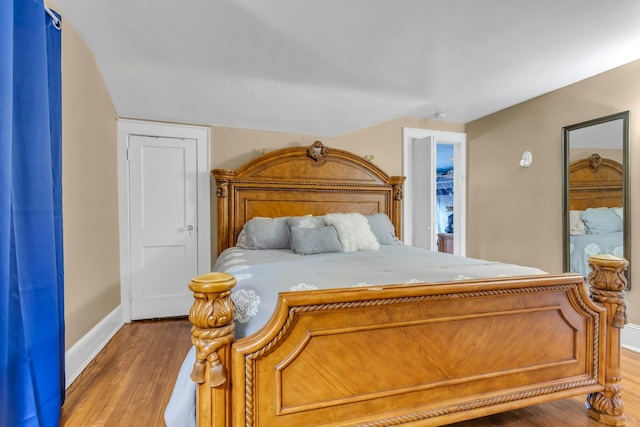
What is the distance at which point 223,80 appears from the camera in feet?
9.00

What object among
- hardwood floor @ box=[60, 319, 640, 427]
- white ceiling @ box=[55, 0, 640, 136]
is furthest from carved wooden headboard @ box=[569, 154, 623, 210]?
hardwood floor @ box=[60, 319, 640, 427]

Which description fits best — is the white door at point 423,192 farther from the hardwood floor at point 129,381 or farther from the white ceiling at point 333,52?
the hardwood floor at point 129,381

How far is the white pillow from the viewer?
2.78 meters

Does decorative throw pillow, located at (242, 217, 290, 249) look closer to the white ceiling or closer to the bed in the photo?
the white ceiling

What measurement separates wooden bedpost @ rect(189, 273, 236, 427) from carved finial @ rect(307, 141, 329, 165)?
2.49 metres

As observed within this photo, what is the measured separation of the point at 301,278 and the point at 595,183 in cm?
288

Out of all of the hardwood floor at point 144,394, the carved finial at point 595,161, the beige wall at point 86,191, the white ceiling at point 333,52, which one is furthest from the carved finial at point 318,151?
the carved finial at point 595,161

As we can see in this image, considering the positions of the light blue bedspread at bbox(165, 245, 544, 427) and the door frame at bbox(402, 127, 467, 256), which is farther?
the door frame at bbox(402, 127, 467, 256)

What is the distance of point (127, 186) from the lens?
3207 mm

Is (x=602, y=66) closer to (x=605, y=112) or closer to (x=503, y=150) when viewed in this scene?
(x=605, y=112)

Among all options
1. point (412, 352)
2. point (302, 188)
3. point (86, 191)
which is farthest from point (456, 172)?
point (86, 191)

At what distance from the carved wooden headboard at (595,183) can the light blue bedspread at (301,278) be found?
1.63 m

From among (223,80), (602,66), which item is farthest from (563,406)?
(223,80)

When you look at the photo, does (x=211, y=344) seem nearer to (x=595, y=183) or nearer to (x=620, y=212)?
(x=620, y=212)
